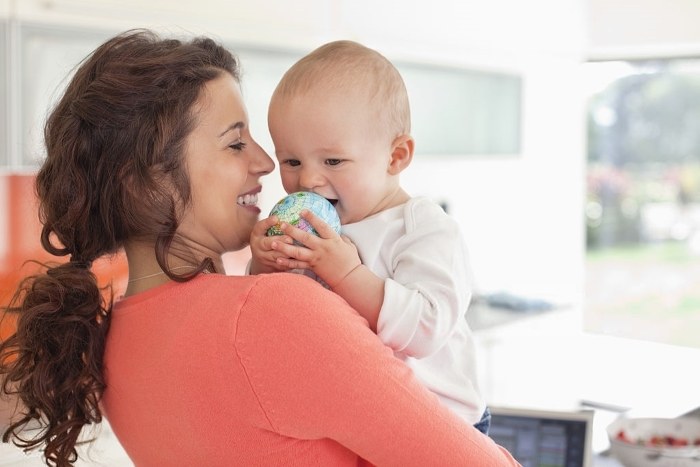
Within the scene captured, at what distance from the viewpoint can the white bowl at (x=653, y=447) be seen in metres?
1.95

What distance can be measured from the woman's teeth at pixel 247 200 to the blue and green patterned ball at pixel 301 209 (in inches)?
1.7

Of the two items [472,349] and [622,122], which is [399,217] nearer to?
[472,349]

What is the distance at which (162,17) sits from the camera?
8.46 feet

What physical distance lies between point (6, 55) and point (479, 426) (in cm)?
154

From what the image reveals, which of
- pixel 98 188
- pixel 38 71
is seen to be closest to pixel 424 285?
pixel 98 188

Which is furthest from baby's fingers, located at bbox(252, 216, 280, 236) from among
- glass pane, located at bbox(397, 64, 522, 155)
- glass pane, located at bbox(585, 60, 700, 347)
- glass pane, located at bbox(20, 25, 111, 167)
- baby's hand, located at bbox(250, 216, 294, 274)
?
glass pane, located at bbox(585, 60, 700, 347)

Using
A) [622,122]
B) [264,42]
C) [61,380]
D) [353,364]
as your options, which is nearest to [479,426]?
[353,364]

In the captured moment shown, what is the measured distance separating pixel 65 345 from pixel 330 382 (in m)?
0.39

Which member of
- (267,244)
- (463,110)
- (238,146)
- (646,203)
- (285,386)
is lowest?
(646,203)

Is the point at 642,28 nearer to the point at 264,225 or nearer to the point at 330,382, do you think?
the point at 264,225

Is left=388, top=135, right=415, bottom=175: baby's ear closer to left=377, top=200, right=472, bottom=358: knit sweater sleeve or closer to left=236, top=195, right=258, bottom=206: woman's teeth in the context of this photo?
left=377, top=200, right=472, bottom=358: knit sweater sleeve

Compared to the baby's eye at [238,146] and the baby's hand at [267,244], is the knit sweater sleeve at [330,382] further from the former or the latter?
the baby's eye at [238,146]

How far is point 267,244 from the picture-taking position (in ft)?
3.78

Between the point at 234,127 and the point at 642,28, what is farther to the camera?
the point at 642,28
